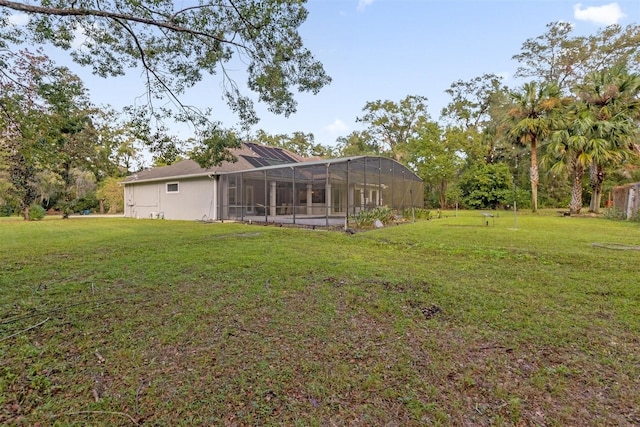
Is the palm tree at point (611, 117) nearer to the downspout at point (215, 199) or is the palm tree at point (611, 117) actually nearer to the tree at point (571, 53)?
the tree at point (571, 53)

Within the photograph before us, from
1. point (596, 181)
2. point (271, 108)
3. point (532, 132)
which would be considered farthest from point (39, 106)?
point (596, 181)

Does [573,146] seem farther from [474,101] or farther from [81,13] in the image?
[81,13]

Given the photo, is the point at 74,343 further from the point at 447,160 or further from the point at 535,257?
the point at 447,160

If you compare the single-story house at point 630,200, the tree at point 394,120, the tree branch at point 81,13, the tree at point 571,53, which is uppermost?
the tree at point 571,53

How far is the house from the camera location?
12062 mm

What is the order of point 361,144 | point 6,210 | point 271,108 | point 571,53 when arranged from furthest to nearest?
point 361,144 → point 571,53 → point 6,210 → point 271,108

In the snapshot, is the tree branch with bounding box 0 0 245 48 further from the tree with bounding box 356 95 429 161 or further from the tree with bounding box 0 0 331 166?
the tree with bounding box 356 95 429 161

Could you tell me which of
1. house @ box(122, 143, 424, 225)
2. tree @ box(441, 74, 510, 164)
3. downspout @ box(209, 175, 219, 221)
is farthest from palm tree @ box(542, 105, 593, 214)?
downspout @ box(209, 175, 219, 221)

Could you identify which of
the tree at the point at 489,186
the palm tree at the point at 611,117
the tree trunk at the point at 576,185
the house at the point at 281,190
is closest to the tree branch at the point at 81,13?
the house at the point at 281,190

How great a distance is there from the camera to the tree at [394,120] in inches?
1105

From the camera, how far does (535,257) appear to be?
547cm

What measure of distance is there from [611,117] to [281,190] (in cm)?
1631

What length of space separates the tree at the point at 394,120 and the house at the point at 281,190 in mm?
13313

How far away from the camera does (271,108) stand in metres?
6.67
